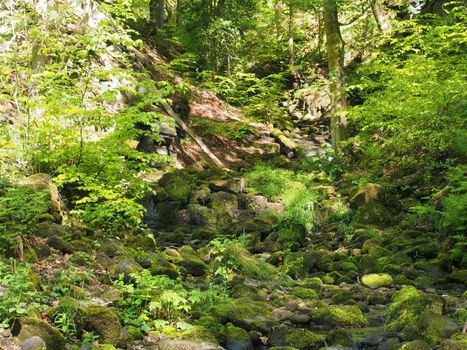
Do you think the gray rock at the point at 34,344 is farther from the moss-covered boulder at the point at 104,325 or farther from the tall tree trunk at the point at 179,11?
the tall tree trunk at the point at 179,11

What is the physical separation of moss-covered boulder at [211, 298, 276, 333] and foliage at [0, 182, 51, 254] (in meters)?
2.37

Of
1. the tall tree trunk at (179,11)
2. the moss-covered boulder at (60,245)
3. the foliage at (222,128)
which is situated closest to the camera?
the moss-covered boulder at (60,245)

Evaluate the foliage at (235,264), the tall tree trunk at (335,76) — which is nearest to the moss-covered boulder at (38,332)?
the foliage at (235,264)

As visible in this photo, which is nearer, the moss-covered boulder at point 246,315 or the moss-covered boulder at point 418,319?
the moss-covered boulder at point 418,319

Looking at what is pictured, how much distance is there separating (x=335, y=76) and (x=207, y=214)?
6869 millimetres

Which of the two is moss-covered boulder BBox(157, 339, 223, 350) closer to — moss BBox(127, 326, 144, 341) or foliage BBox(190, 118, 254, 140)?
moss BBox(127, 326, 144, 341)

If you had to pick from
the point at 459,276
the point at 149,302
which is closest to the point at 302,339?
the point at 149,302

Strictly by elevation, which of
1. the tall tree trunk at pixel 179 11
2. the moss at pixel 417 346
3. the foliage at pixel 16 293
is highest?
the tall tree trunk at pixel 179 11

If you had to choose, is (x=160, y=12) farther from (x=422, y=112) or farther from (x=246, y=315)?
(x=246, y=315)

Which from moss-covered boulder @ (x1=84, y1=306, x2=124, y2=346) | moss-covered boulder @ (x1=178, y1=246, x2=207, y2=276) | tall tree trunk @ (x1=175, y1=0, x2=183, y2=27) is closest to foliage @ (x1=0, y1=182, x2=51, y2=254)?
moss-covered boulder @ (x1=84, y1=306, x2=124, y2=346)

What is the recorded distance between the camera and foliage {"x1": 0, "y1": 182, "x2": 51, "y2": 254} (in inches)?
208

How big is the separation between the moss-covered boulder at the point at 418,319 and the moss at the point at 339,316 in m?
0.34

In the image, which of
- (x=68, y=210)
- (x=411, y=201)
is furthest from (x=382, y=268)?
(x=68, y=210)

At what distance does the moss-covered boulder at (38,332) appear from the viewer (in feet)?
12.1
